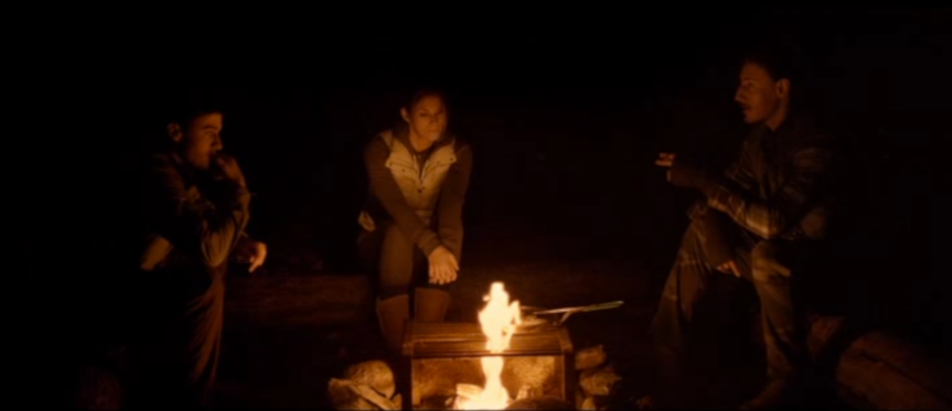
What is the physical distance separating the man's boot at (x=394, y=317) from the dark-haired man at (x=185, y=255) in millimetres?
1243

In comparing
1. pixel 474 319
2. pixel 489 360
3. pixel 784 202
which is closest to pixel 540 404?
pixel 489 360

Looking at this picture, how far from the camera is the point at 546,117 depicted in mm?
9914

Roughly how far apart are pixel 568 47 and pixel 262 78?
392cm

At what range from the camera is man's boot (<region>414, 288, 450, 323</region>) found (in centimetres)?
567

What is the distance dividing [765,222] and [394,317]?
2.69 metres

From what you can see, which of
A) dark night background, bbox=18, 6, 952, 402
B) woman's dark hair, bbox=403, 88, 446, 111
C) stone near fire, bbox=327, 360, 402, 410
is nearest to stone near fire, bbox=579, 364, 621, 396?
stone near fire, bbox=327, 360, 402, 410

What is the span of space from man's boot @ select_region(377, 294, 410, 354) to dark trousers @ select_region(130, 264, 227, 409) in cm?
127

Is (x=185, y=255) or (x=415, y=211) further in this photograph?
(x=415, y=211)

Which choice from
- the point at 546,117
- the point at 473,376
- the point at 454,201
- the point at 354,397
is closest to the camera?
the point at 354,397

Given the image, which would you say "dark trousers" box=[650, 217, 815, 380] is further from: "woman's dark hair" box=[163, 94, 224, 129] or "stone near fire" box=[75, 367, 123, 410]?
"stone near fire" box=[75, 367, 123, 410]

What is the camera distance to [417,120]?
18.3 feet

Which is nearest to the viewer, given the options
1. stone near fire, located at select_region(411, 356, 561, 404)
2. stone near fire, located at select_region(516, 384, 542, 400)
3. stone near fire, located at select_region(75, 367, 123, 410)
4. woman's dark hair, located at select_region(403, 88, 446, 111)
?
stone near fire, located at select_region(75, 367, 123, 410)

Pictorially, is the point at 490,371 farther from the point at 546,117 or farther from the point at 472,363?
the point at 546,117

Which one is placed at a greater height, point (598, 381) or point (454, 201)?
point (454, 201)
